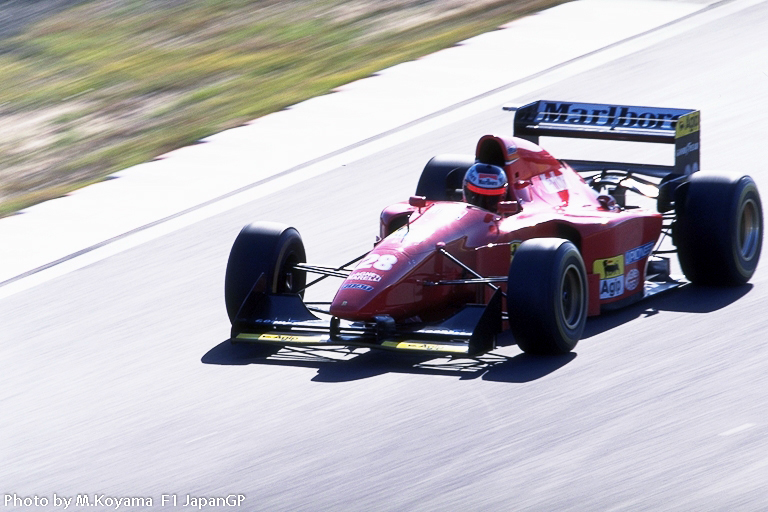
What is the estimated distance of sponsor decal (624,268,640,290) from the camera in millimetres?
8719

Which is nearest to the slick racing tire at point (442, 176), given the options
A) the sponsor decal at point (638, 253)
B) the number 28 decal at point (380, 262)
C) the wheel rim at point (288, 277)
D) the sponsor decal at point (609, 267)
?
the wheel rim at point (288, 277)

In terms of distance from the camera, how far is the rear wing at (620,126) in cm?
964

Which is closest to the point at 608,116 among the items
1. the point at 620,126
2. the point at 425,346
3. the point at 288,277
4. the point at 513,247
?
the point at 620,126

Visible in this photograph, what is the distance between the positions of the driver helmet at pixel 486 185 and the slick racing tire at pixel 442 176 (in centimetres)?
126

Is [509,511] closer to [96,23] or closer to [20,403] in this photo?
[20,403]

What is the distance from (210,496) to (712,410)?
2679 mm

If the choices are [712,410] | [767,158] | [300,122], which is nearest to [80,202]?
[300,122]

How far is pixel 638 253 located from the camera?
29.0ft

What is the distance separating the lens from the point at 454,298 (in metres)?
8.15

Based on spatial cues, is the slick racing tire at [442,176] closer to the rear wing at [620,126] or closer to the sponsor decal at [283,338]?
the rear wing at [620,126]

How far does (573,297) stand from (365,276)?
4.17ft

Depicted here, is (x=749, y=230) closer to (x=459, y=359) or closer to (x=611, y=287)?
(x=611, y=287)

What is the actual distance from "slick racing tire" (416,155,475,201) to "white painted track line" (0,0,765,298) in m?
2.78

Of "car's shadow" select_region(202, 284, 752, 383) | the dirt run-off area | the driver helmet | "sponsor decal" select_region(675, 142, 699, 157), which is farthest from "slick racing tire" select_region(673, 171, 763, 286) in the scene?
the dirt run-off area
